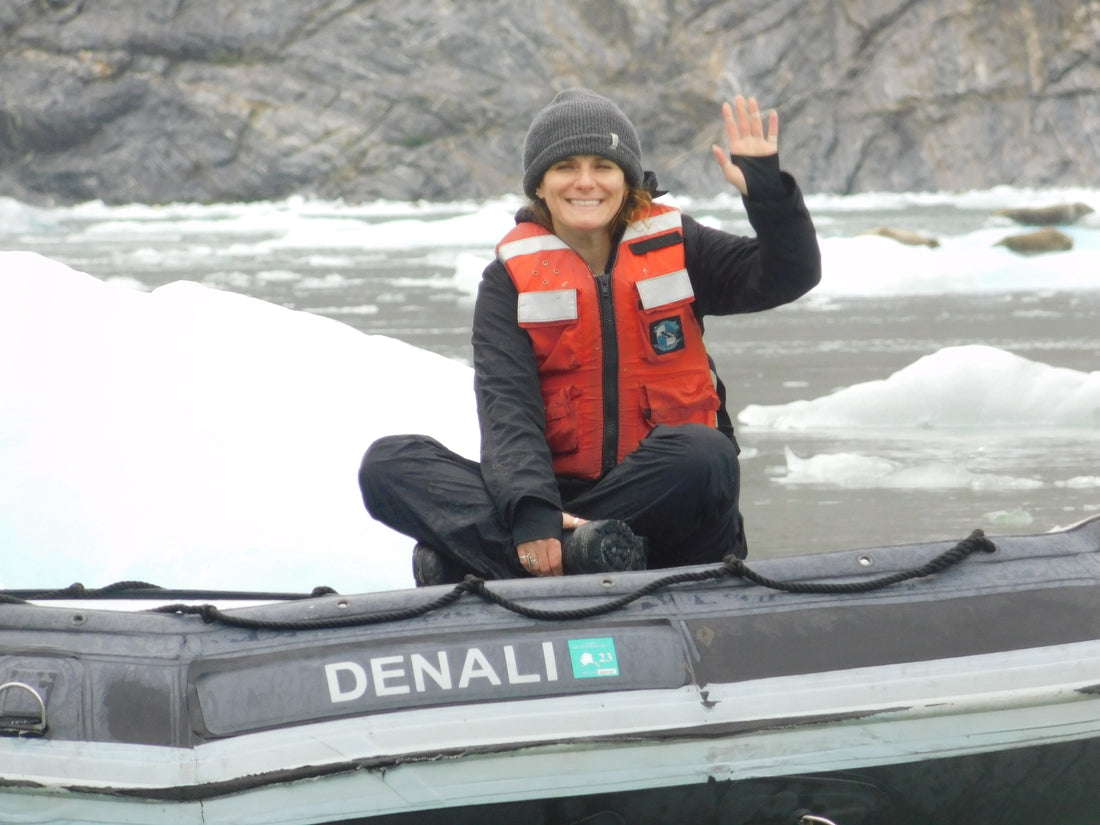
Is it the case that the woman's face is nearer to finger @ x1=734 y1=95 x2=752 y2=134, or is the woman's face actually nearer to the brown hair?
the brown hair

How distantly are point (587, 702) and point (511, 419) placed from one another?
564 mm

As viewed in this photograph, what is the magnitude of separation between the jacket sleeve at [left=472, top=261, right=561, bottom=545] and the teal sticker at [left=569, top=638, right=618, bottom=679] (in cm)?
33

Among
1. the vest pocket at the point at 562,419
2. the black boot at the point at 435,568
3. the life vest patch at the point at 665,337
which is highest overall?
the life vest patch at the point at 665,337

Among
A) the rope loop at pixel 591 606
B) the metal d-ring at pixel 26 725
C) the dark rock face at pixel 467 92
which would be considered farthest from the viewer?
the dark rock face at pixel 467 92

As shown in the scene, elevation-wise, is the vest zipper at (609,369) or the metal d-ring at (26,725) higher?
the vest zipper at (609,369)

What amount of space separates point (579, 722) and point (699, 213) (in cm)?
2031

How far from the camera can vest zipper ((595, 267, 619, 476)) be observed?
213cm

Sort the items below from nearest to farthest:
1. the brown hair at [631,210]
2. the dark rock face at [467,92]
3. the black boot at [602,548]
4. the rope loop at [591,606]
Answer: the rope loop at [591,606]
the black boot at [602,548]
the brown hair at [631,210]
the dark rock face at [467,92]

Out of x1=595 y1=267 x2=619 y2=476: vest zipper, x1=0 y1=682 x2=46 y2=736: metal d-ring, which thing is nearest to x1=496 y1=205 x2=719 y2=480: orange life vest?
x1=595 y1=267 x2=619 y2=476: vest zipper

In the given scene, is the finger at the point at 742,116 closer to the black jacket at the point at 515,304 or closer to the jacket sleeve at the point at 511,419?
the black jacket at the point at 515,304

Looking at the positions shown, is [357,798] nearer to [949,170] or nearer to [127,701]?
[127,701]

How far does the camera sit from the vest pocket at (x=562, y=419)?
7.04ft

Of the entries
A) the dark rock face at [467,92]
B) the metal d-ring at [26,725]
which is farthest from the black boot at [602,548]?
the dark rock face at [467,92]

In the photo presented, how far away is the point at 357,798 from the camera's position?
1.60 m
